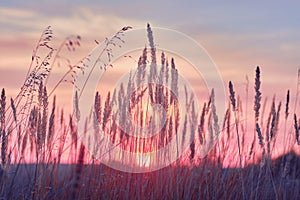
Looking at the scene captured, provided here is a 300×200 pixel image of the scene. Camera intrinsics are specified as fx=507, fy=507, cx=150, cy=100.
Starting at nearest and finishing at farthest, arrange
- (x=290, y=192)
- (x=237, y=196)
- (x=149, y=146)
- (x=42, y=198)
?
1. (x=42, y=198)
2. (x=237, y=196)
3. (x=149, y=146)
4. (x=290, y=192)

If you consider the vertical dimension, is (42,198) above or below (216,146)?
below

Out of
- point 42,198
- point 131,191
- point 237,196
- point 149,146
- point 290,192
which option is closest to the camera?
point 42,198

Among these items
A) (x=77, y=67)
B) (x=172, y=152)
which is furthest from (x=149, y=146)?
(x=77, y=67)

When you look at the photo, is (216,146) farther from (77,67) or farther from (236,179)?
(77,67)

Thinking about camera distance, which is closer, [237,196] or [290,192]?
[237,196]

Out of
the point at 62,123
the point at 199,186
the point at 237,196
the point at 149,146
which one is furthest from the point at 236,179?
the point at 62,123

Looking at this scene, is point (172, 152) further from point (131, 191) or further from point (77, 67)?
point (77, 67)

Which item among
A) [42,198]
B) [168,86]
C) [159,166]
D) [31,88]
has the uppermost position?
[168,86]

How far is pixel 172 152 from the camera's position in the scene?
13.6 ft

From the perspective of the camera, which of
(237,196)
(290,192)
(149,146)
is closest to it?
(237,196)

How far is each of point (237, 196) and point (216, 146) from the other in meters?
0.65

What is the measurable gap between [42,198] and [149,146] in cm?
131

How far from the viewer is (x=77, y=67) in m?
3.12

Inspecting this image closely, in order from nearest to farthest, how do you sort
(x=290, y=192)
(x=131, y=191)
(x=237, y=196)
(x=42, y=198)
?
(x=42, y=198) < (x=131, y=191) < (x=237, y=196) < (x=290, y=192)
